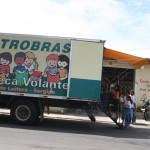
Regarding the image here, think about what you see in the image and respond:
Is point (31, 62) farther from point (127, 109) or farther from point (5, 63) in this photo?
point (127, 109)

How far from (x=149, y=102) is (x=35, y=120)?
30.8ft

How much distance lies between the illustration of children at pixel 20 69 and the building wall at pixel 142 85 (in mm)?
10816

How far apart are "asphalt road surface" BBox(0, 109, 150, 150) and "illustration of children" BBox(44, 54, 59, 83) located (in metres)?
1.80

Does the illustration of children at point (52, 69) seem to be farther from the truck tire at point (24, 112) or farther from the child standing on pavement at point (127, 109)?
the child standing on pavement at point (127, 109)

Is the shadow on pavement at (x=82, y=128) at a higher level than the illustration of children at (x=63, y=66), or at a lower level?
lower

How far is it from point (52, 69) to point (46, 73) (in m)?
0.27

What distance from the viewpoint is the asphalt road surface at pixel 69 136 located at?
1138cm

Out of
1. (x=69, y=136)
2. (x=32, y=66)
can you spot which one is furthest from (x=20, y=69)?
(x=69, y=136)

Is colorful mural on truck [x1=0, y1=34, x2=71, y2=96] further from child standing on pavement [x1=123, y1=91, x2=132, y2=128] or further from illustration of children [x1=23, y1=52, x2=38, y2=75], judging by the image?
child standing on pavement [x1=123, y1=91, x2=132, y2=128]

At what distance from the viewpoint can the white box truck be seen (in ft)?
51.0

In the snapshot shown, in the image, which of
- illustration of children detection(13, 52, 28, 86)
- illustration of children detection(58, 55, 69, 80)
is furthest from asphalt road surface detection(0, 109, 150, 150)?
illustration of children detection(58, 55, 69, 80)

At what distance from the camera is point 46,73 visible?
1579 centimetres

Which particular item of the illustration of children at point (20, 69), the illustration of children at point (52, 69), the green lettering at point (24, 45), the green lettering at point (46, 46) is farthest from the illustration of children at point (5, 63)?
the illustration of children at point (52, 69)

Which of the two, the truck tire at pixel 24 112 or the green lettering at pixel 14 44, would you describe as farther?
the green lettering at pixel 14 44
